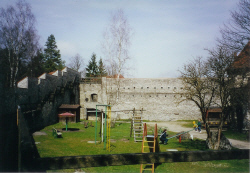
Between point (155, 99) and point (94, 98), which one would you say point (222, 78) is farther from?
point (94, 98)

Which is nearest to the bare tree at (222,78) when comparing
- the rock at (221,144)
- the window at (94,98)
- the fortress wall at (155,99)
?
the rock at (221,144)

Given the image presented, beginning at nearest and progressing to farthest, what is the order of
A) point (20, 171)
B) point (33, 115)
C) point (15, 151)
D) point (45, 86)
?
point (20, 171)
point (15, 151)
point (33, 115)
point (45, 86)

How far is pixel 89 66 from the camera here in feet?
156

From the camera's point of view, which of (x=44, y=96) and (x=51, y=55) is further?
(x=51, y=55)

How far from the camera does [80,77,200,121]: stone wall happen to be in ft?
86.4

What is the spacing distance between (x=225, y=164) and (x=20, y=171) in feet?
27.5

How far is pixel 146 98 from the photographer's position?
26812 mm

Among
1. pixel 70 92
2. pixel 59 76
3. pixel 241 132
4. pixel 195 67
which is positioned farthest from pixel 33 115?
pixel 241 132

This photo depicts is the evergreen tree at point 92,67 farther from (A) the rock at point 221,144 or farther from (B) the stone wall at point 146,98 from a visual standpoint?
(A) the rock at point 221,144

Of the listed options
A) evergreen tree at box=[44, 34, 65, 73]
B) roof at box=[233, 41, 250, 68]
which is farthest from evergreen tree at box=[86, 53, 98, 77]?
roof at box=[233, 41, 250, 68]

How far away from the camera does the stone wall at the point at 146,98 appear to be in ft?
86.4

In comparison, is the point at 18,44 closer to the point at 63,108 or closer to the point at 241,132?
the point at 63,108

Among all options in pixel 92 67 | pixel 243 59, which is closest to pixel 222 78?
pixel 243 59

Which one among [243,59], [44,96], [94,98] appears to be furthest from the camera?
[94,98]
